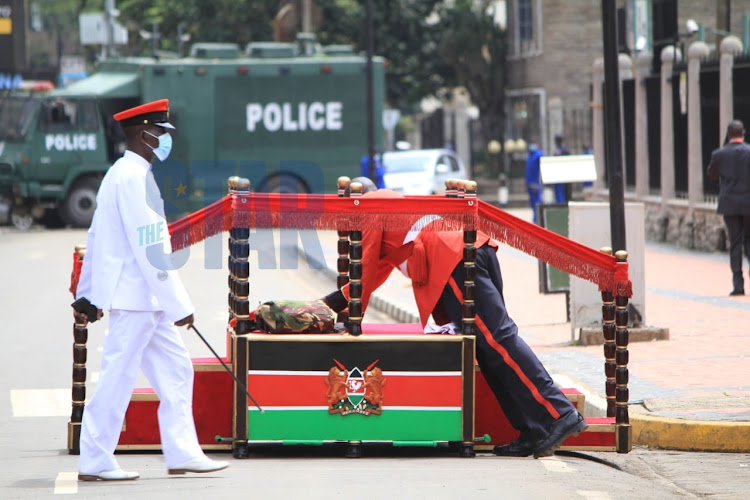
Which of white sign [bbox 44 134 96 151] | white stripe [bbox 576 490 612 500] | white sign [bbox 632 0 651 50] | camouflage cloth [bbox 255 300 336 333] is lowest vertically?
white stripe [bbox 576 490 612 500]

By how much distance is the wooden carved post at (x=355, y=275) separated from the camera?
695 cm

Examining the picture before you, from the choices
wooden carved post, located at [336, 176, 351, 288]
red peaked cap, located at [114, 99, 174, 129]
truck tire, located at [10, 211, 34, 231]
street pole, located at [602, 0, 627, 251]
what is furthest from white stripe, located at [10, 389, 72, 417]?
truck tire, located at [10, 211, 34, 231]

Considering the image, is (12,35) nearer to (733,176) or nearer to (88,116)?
(88,116)

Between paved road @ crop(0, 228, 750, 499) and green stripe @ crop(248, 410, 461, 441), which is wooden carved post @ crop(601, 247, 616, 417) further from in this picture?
green stripe @ crop(248, 410, 461, 441)

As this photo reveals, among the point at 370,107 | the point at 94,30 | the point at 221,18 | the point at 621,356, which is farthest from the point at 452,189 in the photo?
the point at 94,30

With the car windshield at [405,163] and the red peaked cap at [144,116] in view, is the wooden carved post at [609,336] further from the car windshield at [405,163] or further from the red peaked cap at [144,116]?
the car windshield at [405,163]

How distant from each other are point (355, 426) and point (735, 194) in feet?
27.6

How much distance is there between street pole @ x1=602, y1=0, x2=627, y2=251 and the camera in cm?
1109

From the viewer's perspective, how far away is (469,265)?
7023 millimetres

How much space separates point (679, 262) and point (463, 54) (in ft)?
73.3

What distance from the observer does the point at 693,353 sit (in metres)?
10.5

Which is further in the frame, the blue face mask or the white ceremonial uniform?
the blue face mask

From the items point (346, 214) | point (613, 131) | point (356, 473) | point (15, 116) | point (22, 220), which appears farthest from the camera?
point (22, 220)

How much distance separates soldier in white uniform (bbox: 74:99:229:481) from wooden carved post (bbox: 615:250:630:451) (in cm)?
231
